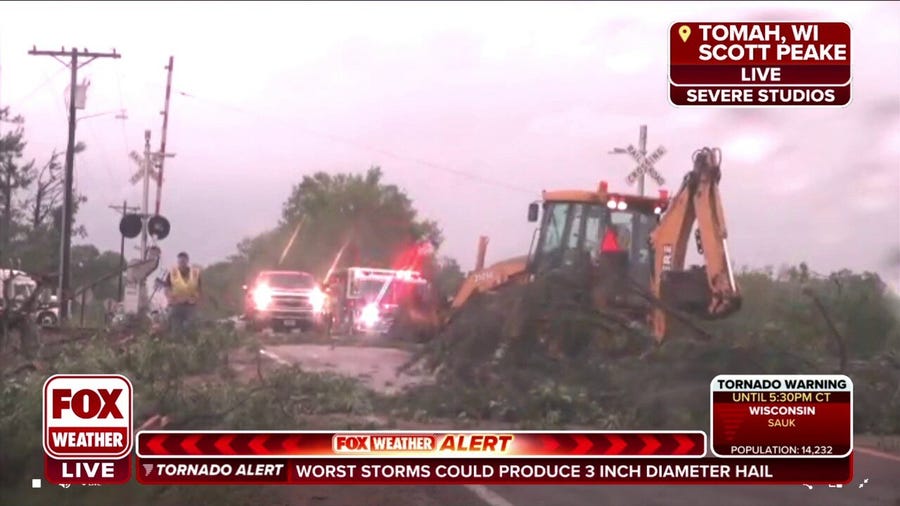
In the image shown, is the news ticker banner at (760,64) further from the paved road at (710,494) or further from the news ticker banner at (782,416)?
the paved road at (710,494)

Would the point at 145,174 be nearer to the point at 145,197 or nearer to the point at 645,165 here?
the point at 145,197

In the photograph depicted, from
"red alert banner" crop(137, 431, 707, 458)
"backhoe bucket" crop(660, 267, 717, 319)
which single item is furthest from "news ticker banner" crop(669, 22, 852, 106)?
"red alert banner" crop(137, 431, 707, 458)

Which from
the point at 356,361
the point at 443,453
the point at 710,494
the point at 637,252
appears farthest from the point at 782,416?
the point at 356,361

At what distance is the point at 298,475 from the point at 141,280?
1.14 meters

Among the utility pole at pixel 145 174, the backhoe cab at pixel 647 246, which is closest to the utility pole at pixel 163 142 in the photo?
the utility pole at pixel 145 174

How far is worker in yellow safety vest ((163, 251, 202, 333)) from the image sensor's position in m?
6.43

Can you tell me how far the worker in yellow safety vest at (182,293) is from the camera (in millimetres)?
6430

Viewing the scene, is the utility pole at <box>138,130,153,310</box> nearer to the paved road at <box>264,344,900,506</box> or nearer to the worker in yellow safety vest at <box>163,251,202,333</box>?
the worker in yellow safety vest at <box>163,251,202,333</box>

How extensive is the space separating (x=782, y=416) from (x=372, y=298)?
69.9 inches

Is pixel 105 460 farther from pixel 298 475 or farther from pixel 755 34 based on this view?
pixel 755 34

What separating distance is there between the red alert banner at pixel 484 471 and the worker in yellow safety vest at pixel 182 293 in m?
0.80

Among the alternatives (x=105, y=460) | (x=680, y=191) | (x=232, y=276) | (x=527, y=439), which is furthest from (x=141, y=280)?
(x=680, y=191)

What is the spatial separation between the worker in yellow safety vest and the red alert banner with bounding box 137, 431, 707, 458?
685 mm

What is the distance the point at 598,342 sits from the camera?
Answer: 6.55 m
